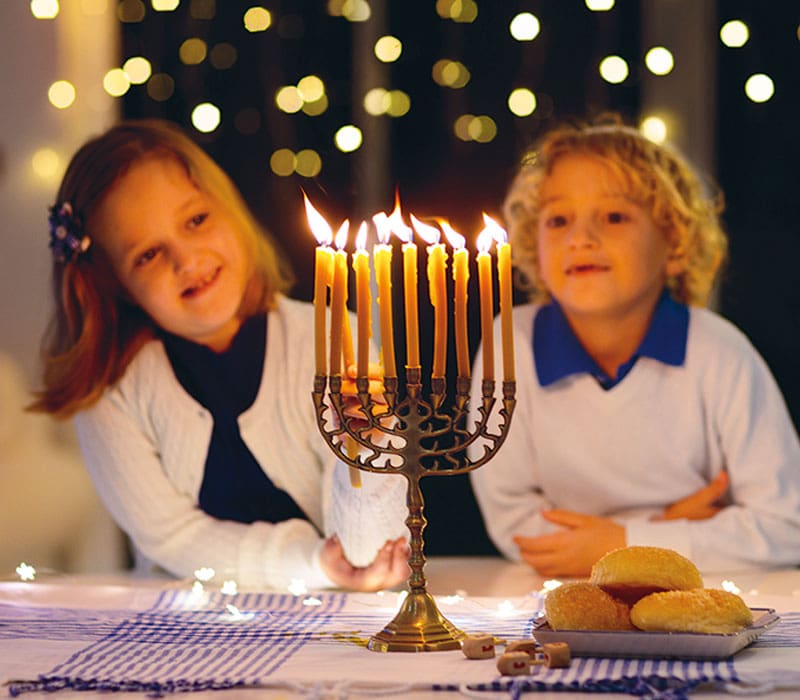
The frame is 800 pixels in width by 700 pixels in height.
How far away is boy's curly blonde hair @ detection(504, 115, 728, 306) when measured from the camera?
2180 mm

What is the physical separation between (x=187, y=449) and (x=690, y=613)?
1.17 meters

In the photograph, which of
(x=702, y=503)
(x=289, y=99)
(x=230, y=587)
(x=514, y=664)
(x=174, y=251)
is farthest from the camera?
(x=289, y=99)

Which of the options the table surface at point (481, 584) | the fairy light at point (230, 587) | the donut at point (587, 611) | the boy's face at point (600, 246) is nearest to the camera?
the donut at point (587, 611)

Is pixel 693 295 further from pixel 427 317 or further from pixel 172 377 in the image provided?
pixel 172 377

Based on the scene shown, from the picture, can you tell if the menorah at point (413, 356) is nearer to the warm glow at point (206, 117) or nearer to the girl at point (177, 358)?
Result: the girl at point (177, 358)

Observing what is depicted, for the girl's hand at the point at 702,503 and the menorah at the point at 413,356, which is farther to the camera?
the girl's hand at the point at 702,503

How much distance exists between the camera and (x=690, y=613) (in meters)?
1.24

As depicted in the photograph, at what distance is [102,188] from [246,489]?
0.57 meters

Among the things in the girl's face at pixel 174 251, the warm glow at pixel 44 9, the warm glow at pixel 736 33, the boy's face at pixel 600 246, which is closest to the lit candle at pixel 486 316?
the boy's face at pixel 600 246

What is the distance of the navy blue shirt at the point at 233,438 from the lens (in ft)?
7.32

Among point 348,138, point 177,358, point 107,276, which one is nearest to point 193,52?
point 348,138

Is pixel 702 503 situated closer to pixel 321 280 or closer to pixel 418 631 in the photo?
pixel 418 631

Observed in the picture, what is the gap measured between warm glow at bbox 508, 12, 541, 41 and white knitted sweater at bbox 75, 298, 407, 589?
61 cm

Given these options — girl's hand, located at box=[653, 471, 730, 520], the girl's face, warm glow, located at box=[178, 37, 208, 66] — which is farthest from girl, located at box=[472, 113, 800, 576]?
warm glow, located at box=[178, 37, 208, 66]
